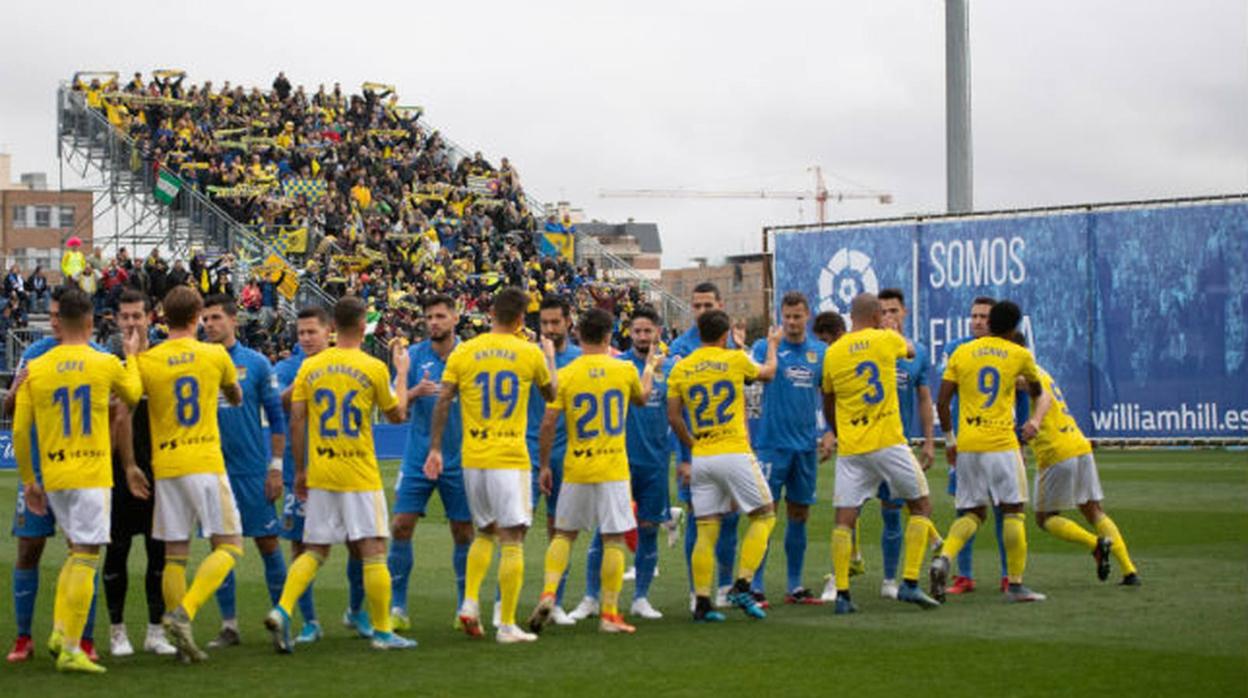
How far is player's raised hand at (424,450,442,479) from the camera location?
1186cm

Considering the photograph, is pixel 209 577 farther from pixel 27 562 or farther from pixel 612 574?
pixel 612 574

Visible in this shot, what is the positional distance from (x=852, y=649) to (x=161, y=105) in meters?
38.8

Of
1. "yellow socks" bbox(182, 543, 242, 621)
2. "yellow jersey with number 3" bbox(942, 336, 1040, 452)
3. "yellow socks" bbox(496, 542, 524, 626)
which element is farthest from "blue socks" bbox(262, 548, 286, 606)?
"yellow jersey with number 3" bbox(942, 336, 1040, 452)

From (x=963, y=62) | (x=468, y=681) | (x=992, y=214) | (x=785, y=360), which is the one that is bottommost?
(x=468, y=681)

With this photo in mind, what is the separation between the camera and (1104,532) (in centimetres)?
1459

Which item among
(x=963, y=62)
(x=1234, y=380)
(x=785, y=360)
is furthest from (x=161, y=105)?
(x=785, y=360)

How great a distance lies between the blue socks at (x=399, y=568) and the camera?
12797 mm

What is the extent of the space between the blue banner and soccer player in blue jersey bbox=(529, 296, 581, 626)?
21290 mm

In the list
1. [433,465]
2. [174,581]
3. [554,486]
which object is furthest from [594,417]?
[174,581]

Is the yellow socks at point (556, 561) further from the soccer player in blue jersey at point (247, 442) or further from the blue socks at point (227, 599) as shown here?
the blue socks at point (227, 599)

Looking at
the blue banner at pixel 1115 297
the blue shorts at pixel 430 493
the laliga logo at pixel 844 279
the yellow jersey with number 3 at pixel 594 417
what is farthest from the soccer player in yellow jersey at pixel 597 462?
the laliga logo at pixel 844 279

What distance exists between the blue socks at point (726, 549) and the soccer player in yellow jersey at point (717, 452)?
0.84m

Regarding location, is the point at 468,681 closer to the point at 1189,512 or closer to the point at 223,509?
the point at 223,509

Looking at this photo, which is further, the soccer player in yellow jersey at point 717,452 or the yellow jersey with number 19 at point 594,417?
the soccer player in yellow jersey at point 717,452
